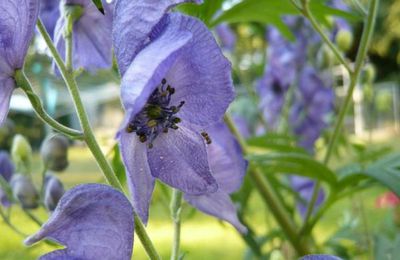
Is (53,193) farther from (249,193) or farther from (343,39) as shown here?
(343,39)

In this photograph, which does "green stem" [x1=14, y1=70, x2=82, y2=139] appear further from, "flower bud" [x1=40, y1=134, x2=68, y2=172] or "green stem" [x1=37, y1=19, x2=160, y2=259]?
"flower bud" [x1=40, y1=134, x2=68, y2=172]

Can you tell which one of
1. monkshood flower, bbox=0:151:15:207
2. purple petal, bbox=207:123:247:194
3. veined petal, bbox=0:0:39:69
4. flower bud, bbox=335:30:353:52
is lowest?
flower bud, bbox=335:30:353:52

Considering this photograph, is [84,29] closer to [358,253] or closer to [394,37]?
[358,253]

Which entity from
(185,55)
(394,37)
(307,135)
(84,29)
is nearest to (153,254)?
(185,55)

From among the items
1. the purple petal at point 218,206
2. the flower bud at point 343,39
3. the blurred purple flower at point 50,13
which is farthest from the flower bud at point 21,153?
the flower bud at point 343,39

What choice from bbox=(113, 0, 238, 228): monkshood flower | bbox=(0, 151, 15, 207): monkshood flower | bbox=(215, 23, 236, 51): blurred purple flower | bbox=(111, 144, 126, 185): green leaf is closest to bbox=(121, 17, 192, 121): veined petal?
bbox=(113, 0, 238, 228): monkshood flower

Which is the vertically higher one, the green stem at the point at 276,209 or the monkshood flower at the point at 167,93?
the monkshood flower at the point at 167,93

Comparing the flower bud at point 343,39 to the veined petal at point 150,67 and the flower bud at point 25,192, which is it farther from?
the veined petal at point 150,67
